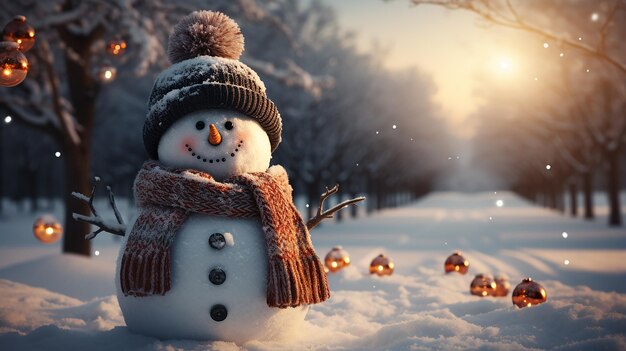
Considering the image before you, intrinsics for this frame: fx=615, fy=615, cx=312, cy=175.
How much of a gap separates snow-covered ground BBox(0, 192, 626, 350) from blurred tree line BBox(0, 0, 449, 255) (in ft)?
7.88

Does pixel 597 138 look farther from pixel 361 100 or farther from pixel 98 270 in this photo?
pixel 98 270

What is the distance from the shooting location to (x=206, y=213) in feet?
14.2

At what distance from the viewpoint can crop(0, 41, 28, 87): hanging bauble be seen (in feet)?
15.4

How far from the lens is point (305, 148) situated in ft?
68.1

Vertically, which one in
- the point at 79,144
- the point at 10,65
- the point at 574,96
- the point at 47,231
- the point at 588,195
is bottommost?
the point at 47,231

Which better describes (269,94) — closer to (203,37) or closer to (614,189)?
(614,189)

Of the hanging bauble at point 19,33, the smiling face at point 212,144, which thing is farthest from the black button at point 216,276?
the hanging bauble at point 19,33

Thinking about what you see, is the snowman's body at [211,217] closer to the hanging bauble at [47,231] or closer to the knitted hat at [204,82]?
the knitted hat at [204,82]

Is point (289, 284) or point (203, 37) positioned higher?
point (203, 37)

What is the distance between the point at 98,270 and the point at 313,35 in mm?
14168

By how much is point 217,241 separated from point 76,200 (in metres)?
6.63

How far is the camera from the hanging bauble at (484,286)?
6977mm

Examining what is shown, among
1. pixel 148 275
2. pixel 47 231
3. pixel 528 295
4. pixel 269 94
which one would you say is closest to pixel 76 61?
pixel 47 231

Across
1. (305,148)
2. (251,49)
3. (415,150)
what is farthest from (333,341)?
(415,150)
